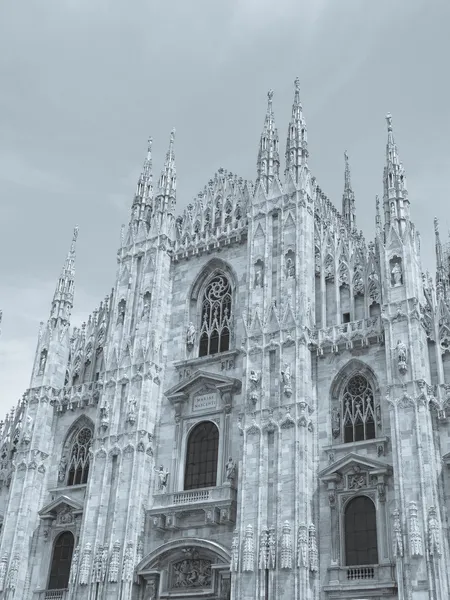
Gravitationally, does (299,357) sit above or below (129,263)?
below

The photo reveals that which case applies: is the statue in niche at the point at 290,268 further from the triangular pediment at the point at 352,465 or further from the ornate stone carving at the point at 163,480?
the ornate stone carving at the point at 163,480

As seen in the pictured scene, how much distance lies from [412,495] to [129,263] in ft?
62.1

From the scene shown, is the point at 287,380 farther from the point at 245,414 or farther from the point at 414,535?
the point at 414,535

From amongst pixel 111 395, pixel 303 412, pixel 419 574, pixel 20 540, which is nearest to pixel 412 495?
pixel 419 574

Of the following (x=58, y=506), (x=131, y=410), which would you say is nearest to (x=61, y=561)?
(x=58, y=506)

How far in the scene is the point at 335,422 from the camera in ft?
92.5

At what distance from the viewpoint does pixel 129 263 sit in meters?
37.3

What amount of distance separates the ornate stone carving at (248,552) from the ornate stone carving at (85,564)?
23.7ft

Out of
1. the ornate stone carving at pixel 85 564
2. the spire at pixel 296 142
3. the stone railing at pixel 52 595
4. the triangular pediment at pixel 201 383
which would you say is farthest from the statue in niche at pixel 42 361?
the spire at pixel 296 142

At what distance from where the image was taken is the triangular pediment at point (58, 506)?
32.1m

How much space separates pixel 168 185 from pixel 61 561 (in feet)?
62.5

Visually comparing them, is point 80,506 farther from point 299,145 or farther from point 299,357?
point 299,145

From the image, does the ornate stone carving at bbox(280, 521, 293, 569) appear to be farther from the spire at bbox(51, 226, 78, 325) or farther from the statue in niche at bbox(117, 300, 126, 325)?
the spire at bbox(51, 226, 78, 325)

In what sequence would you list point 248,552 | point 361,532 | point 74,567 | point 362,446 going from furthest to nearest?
point 74,567, point 362,446, point 248,552, point 361,532
